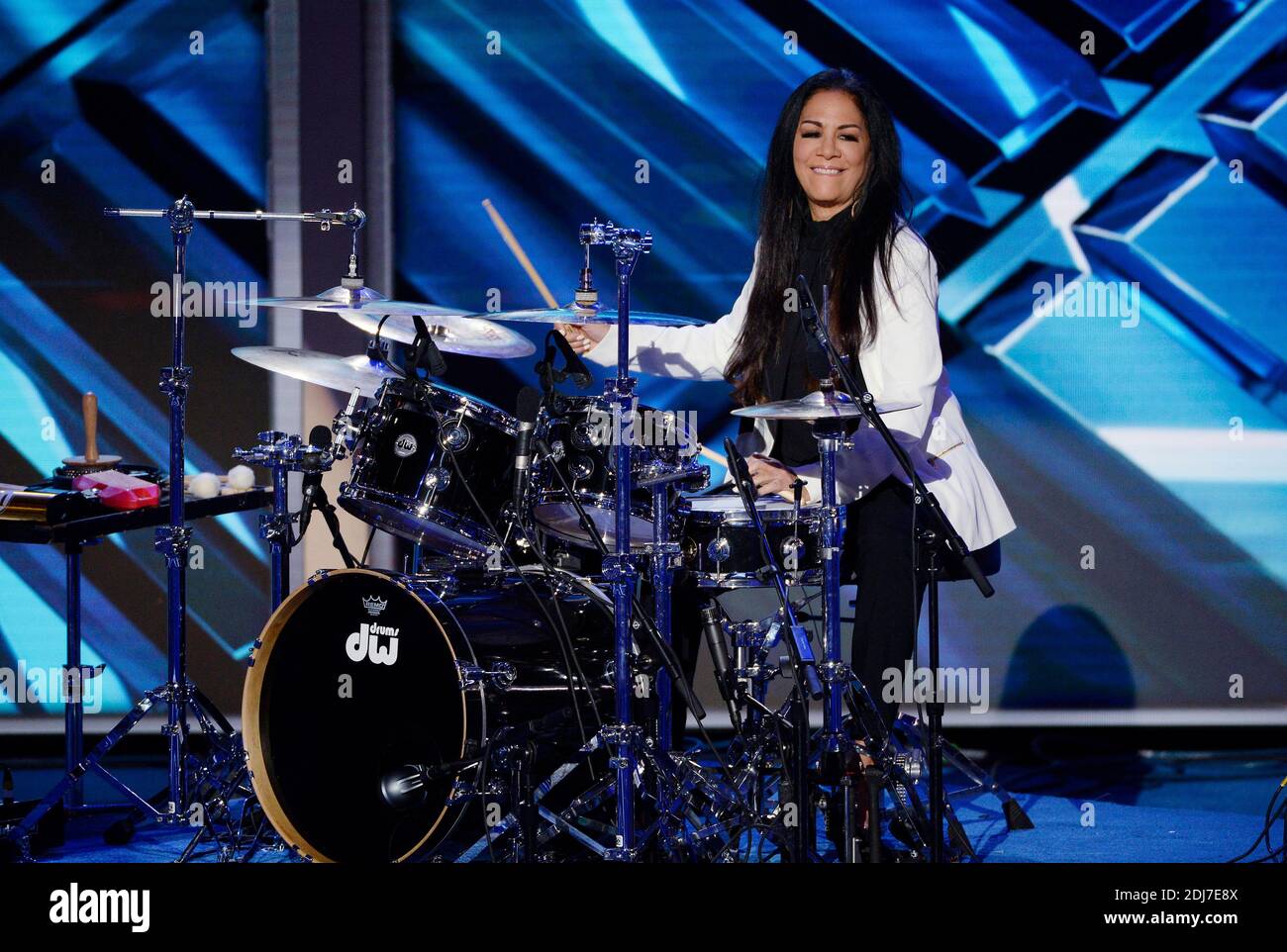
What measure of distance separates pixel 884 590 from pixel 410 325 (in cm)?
143

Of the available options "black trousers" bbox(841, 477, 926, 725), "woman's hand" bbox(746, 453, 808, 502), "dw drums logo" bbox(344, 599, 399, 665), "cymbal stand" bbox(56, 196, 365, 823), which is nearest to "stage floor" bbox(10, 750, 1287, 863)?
"cymbal stand" bbox(56, 196, 365, 823)

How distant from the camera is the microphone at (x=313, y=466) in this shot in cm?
366

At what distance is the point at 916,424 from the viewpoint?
3578 mm

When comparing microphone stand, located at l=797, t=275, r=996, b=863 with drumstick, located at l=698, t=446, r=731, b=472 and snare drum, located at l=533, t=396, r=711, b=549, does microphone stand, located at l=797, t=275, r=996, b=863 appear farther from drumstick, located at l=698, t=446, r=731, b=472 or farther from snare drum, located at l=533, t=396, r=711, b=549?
drumstick, located at l=698, t=446, r=731, b=472

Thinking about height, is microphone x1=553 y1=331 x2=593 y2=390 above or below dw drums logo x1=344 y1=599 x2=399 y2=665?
above

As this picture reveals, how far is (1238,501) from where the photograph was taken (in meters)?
5.08

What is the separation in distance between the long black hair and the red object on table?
173 cm

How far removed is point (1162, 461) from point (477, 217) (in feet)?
8.46

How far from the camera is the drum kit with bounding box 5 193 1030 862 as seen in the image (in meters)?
3.23

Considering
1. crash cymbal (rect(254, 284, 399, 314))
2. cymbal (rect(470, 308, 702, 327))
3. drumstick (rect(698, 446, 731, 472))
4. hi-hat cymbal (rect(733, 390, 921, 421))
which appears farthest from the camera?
drumstick (rect(698, 446, 731, 472))

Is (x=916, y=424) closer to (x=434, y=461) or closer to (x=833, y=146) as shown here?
(x=833, y=146)

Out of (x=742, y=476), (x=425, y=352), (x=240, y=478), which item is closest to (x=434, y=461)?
(x=425, y=352)
